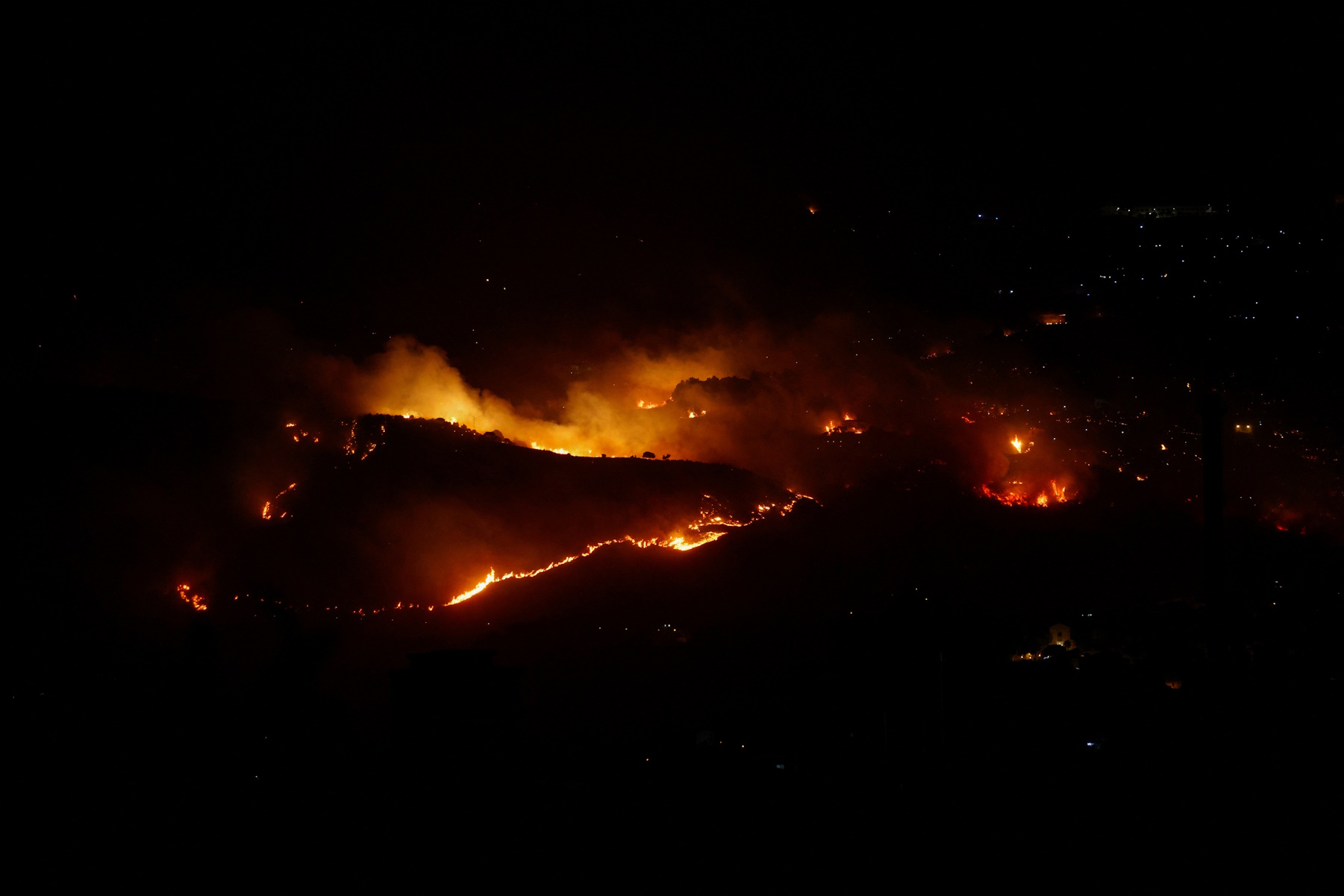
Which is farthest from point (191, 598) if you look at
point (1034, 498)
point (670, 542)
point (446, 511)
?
point (1034, 498)

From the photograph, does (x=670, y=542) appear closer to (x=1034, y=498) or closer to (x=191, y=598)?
(x=191, y=598)

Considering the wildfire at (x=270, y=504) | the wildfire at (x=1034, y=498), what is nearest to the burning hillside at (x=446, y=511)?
the wildfire at (x=270, y=504)

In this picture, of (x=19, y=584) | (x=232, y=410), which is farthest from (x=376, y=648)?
(x=232, y=410)

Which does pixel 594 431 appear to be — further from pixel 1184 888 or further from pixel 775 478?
pixel 1184 888

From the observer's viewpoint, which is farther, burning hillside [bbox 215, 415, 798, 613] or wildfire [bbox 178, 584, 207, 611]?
burning hillside [bbox 215, 415, 798, 613]

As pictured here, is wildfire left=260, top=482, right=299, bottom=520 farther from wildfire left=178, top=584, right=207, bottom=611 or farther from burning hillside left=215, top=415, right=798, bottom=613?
wildfire left=178, top=584, right=207, bottom=611

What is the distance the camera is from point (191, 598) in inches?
1139

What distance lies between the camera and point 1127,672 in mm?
20125

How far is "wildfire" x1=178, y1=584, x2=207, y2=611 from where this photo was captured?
93.6ft

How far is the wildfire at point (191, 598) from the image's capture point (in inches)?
1124

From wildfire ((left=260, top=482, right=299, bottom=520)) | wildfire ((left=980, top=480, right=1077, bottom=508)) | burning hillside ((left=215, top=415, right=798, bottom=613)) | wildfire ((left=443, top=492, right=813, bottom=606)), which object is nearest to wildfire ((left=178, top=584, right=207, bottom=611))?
burning hillside ((left=215, top=415, right=798, bottom=613))

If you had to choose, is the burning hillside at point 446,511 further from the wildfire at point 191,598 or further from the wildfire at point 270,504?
the wildfire at point 191,598

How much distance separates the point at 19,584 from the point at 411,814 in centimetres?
2566

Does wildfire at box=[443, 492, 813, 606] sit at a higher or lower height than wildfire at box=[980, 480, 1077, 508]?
lower
